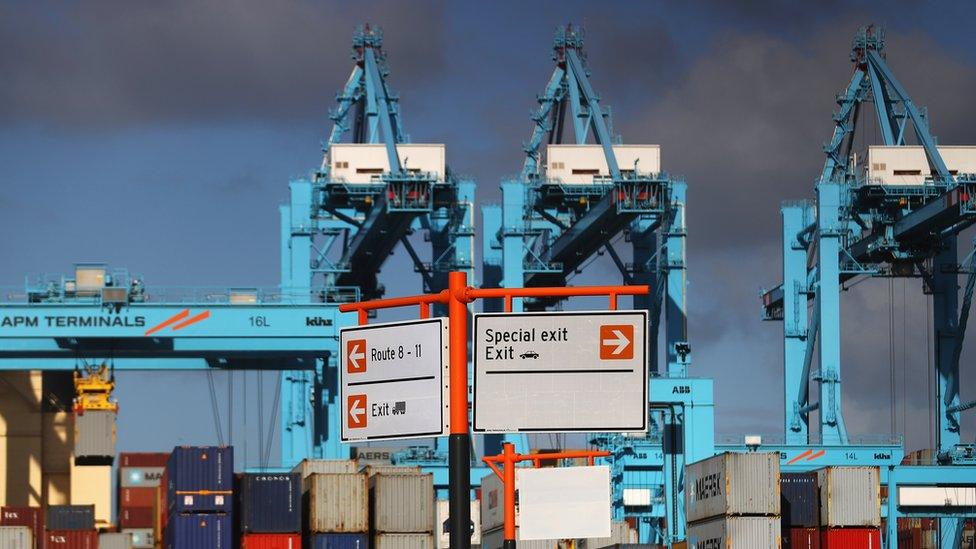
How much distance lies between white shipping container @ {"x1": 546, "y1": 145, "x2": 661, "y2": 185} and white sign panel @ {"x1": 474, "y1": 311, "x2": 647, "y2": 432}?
5943cm

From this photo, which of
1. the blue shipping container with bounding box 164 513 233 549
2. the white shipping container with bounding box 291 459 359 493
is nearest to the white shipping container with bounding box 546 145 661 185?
the white shipping container with bounding box 291 459 359 493

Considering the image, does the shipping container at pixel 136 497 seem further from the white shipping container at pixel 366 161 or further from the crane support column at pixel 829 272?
the crane support column at pixel 829 272

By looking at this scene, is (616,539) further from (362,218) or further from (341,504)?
(362,218)

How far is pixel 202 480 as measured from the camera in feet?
169

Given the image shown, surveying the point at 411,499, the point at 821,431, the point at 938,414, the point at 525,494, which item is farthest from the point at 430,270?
the point at 525,494

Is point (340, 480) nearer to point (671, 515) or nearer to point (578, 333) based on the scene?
point (671, 515)

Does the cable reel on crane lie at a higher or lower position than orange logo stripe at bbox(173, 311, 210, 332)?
lower

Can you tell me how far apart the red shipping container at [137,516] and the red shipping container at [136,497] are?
0.28 meters

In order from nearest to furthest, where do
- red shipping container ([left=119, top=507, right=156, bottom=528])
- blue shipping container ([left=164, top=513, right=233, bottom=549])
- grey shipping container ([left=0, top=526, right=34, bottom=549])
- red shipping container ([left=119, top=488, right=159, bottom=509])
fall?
blue shipping container ([left=164, top=513, right=233, bottom=549]) < grey shipping container ([left=0, top=526, right=34, bottom=549]) < red shipping container ([left=119, top=507, right=156, bottom=528]) < red shipping container ([left=119, top=488, right=159, bottom=509])

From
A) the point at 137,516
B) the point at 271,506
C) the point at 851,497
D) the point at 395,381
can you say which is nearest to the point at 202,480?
the point at 271,506

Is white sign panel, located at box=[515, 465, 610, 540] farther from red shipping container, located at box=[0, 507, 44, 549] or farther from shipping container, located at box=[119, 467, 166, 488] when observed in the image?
shipping container, located at box=[119, 467, 166, 488]

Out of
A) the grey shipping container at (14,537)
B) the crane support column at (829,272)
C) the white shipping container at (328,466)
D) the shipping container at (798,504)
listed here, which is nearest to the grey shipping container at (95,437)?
the white shipping container at (328,466)

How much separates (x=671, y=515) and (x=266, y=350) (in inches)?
616

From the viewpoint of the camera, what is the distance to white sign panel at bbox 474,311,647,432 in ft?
54.6
